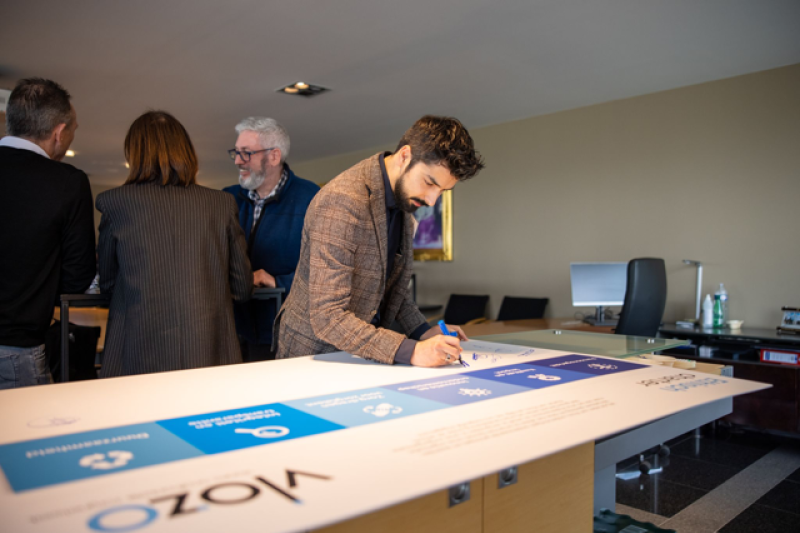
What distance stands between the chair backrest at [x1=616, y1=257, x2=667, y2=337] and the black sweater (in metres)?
2.92

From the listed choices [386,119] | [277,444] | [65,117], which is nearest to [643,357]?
[277,444]

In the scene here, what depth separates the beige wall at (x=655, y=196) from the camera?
14.4 feet

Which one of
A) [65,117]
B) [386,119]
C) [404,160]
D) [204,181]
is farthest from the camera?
[204,181]

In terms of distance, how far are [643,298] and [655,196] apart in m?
1.74

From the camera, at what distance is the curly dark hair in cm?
172

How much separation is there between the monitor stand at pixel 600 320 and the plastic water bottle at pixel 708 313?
638 mm

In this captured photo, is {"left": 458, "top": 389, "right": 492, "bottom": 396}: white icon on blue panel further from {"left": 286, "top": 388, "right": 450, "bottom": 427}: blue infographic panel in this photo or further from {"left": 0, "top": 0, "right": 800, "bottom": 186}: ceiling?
{"left": 0, "top": 0, "right": 800, "bottom": 186}: ceiling

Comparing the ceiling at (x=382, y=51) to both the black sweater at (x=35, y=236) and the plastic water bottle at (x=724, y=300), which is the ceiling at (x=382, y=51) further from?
the black sweater at (x=35, y=236)

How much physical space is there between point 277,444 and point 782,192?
4.59 meters

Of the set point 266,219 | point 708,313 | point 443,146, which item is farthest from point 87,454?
point 708,313

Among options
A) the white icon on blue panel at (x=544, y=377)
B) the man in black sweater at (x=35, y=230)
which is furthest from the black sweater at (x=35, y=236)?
the white icon on blue panel at (x=544, y=377)

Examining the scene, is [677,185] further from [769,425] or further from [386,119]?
[386,119]

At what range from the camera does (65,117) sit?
2.01 metres

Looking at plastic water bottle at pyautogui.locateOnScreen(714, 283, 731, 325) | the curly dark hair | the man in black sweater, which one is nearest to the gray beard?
the man in black sweater
